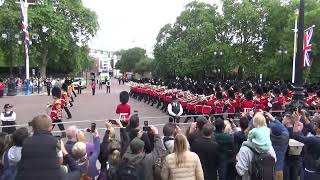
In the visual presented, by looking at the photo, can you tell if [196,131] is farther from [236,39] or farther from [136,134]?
[236,39]

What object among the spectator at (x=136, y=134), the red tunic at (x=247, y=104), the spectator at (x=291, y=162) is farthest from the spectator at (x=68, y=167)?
the red tunic at (x=247, y=104)

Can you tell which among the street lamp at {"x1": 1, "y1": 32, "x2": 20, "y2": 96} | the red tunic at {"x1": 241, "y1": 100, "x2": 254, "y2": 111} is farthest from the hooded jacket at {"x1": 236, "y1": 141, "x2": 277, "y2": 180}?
the street lamp at {"x1": 1, "y1": 32, "x2": 20, "y2": 96}

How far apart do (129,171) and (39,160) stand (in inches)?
40.3

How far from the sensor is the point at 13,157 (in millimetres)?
5230

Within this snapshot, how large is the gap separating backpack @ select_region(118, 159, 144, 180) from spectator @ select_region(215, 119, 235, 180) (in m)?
1.95

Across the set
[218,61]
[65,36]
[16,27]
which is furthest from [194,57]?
[16,27]

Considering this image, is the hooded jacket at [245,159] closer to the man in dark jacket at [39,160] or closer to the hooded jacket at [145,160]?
the hooded jacket at [145,160]

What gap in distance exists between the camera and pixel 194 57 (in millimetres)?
49438

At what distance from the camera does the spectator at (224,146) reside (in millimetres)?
6648

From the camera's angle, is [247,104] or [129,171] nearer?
[129,171]

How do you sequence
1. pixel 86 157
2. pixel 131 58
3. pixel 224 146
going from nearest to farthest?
pixel 86 157
pixel 224 146
pixel 131 58

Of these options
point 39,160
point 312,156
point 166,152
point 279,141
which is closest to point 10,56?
point 279,141

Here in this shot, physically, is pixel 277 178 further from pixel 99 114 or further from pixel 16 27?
pixel 16 27

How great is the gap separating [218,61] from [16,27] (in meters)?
21.3
